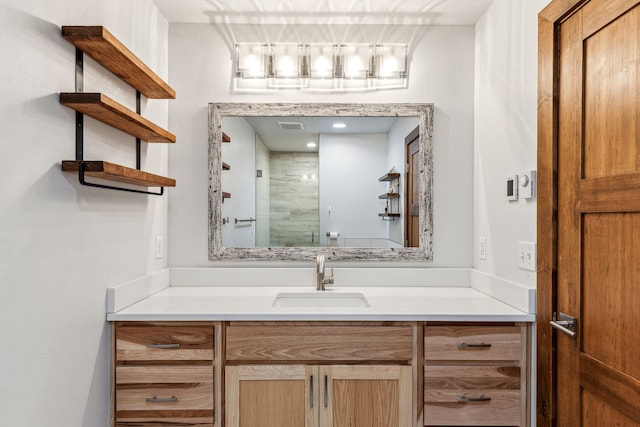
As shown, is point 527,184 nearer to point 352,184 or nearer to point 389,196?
point 389,196

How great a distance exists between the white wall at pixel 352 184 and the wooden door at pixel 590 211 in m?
0.85

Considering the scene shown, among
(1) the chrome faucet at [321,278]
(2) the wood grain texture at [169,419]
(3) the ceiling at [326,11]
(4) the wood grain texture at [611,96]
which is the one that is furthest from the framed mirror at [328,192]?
(4) the wood grain texture at [611,96]

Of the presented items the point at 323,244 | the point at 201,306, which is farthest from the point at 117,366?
the point at 323,244

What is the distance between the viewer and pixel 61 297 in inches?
51.0

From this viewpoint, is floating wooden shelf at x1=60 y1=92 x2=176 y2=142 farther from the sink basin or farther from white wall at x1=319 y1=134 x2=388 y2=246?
Answer: the sink basin

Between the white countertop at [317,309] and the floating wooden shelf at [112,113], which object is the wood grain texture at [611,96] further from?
the floating wooden shelf at [112,113]

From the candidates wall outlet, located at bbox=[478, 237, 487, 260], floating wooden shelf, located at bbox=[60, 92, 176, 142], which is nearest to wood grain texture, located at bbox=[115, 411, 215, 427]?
floating wooden shelf, located at bbox=[60, 92, 176, 142]

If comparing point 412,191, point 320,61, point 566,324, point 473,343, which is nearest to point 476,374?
point 473,343

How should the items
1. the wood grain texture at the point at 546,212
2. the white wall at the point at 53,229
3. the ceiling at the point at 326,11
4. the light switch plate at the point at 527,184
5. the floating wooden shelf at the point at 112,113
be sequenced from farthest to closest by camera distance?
the ceiling at the point at 326,11 < the light switch plate at the point at 527,184 < the wood grain texture at the point at 546,212 < the floating wooden shelf at the point at 112,113 < the white wall at the point at 53,229

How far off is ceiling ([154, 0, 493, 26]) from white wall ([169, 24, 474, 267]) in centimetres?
8

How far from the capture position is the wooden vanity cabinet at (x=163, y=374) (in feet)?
5.28

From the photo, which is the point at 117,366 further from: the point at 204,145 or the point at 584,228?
the point at 584,228

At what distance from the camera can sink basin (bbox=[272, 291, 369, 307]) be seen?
2.03 m

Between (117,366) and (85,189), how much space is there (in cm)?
71
